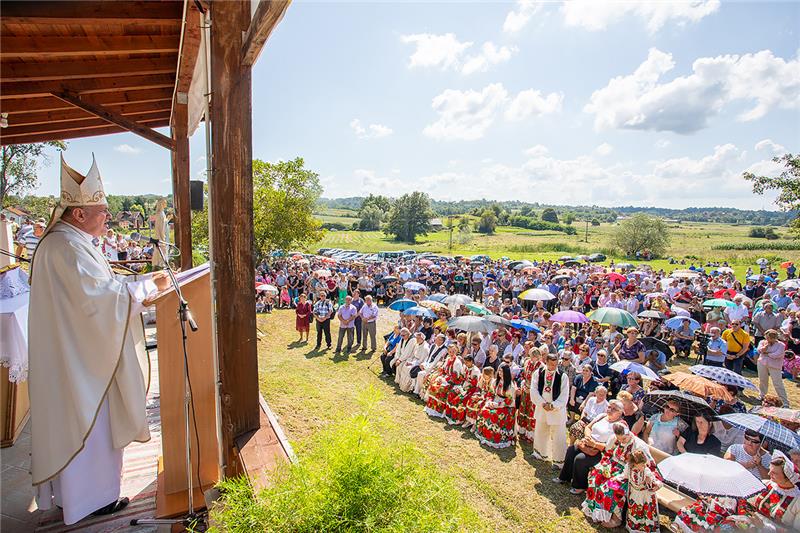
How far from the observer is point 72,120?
232 inches

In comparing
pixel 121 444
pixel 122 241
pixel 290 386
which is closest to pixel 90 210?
pixel 121 444

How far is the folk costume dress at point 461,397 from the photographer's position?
7.59m

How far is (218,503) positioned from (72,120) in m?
6.39

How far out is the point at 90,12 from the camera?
286cm

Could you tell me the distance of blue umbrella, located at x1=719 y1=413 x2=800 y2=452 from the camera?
450cm

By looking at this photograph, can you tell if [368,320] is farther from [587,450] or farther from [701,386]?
[701,386]

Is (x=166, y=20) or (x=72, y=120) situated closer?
(x=166, y=20)

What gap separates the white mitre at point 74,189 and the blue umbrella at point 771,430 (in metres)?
6.84

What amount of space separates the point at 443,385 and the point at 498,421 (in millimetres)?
1382

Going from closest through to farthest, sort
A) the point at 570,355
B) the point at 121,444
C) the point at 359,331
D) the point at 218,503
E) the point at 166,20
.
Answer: the point at 218,503
the point at 121,444
the point at 166,20
the point at 570,355
the point at 359,331

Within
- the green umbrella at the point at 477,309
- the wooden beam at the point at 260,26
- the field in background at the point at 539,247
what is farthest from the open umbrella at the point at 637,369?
the field in background at the point at 539,247

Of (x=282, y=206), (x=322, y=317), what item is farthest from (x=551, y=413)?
(x=282, y=206)

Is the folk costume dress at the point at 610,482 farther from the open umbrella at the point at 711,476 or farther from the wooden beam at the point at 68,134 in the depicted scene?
the wooden beam at the point at 68,134

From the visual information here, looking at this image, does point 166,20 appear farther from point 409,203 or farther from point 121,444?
point 409,203
